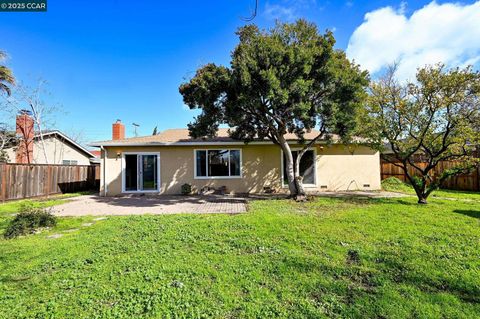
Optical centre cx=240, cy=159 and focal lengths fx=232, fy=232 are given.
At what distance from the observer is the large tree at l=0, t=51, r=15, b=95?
11461 millimetres

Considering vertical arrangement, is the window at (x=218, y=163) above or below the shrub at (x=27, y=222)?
above

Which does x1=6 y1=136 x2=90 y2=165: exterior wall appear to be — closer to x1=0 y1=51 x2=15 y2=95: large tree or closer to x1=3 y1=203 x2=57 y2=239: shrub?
x1=0 y1=51 x2=15 y2=95: large tree

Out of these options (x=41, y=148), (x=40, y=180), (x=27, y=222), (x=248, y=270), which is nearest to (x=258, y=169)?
(x=248, y=270)

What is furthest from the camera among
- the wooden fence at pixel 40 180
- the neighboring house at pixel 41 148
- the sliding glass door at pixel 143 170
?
the neighboring house at pixel 41 148

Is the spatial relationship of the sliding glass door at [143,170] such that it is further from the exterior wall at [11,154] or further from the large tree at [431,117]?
the large tree at [431,117]

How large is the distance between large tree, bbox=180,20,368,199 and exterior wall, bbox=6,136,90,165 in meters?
13.8

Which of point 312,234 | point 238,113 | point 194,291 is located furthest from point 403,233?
point 238,113

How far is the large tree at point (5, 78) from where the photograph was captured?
11.5 metres

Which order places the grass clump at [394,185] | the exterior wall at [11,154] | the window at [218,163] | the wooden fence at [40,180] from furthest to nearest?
the exterior wall at [11,154] → the grass clump at [394,185] → the window at [218,163] → the wooden fence at [40,180]

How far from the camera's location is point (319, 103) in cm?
905

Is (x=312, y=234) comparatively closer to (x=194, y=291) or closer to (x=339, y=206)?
(x=194, y=291)

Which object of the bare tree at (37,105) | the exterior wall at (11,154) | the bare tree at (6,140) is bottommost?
the exterior wall at (11,154)

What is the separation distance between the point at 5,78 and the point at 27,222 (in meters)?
10.8

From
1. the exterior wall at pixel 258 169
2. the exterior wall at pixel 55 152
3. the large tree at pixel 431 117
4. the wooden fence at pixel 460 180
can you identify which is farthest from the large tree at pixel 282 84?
the exterior wall at pixel 55 152
